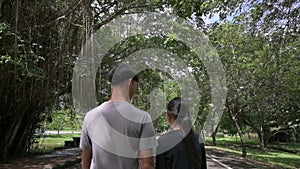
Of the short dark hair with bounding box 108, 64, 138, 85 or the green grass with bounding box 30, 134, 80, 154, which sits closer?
the short dark hair with bounding box 108, 64, 138, 85

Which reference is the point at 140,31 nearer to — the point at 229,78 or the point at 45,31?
the point at 45,31

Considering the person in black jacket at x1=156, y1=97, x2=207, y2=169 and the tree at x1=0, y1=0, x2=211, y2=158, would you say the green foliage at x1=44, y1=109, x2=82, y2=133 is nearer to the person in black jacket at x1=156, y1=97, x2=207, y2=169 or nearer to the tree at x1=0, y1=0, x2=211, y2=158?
the tree at x1=0, y1=0, x2=211, y2=158

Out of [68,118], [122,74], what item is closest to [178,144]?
[122,74]

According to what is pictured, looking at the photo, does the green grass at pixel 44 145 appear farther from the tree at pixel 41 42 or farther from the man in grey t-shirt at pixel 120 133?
the man in grey t-shirt at pixel 120 133

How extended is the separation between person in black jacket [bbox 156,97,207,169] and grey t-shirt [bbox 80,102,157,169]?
1.63 ft

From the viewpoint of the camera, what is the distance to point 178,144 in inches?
123

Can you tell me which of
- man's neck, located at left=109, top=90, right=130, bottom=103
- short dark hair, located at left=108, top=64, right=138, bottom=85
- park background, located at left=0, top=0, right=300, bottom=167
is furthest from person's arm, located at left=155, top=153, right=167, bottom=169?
park background, located at left=0, top=0, right=300, bottom=167

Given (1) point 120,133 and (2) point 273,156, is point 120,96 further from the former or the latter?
(2) point 273,156

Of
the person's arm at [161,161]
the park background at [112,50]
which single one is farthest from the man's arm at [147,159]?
the park background at [112,50]

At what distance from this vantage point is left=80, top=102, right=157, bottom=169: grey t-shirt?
2.57 meters

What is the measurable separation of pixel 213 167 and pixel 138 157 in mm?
10972

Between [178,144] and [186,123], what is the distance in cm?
19

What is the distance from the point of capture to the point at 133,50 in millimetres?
15180

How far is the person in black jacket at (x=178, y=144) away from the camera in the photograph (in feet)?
10.2
